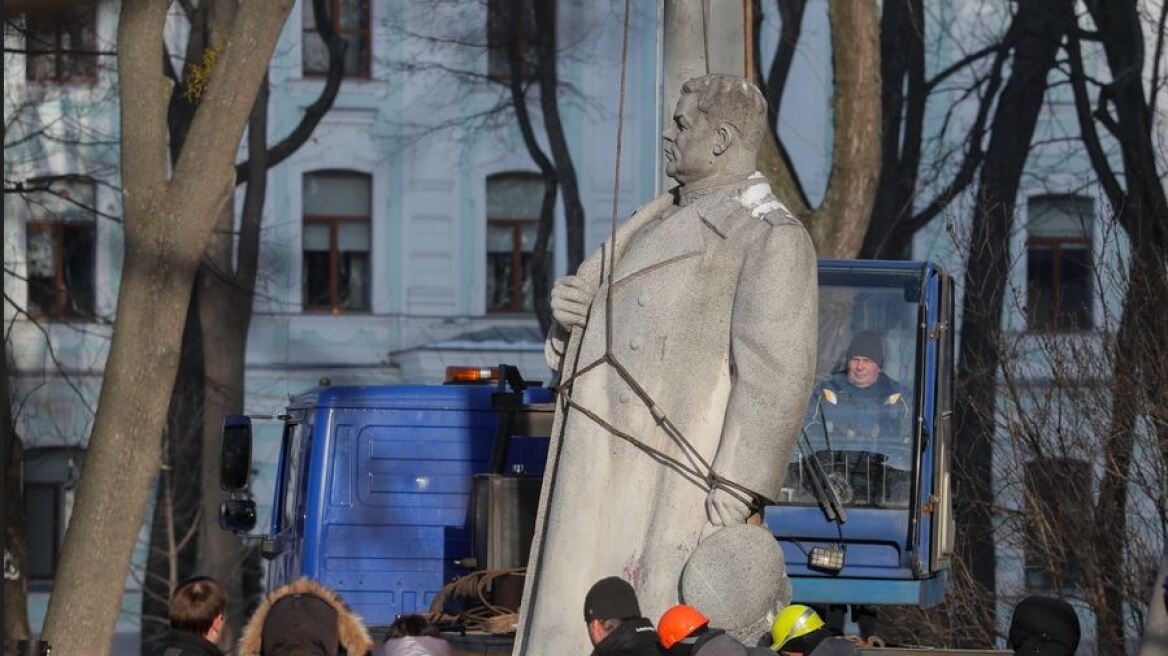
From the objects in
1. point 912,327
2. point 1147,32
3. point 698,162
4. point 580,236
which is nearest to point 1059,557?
point 912,327

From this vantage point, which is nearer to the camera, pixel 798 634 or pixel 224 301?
pixel 798 634

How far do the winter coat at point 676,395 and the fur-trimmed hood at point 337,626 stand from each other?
1.78 feet

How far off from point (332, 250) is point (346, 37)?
3289mm

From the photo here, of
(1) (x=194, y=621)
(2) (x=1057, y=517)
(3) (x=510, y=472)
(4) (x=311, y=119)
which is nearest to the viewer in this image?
(1) (x=194, y=621)

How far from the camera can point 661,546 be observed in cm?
715

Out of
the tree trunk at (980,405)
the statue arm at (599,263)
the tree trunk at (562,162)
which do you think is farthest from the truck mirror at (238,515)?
the tree trunk at (562,162)

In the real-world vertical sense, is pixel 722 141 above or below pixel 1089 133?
below

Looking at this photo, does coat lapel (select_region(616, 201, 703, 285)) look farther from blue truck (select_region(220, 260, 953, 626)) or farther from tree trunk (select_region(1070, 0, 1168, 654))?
tree trunk (select_region(1070, 0, 1168, 654))

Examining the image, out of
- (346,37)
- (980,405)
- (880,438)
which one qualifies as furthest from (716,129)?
(346,37)

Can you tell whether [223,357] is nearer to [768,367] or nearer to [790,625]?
[790,625]

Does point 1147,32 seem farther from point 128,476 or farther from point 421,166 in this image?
point 128,476

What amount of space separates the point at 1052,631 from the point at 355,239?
95.2 feet

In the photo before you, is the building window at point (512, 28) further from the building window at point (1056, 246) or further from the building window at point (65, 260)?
the building window at point (1056, 246)

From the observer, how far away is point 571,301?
7.46 meters
